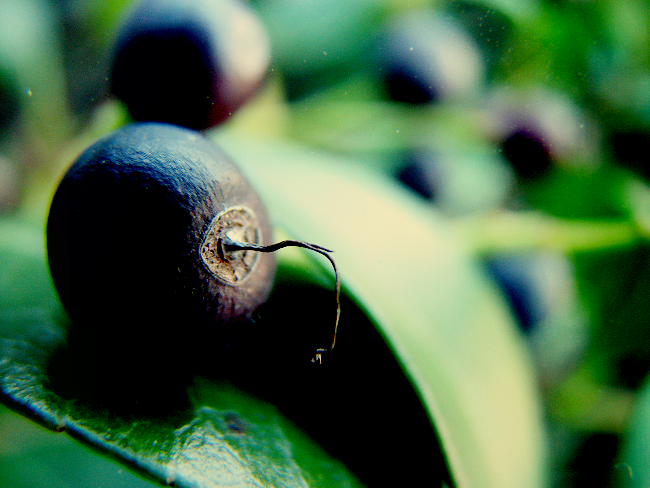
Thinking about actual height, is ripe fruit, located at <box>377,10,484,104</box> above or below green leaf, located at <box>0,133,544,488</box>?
above

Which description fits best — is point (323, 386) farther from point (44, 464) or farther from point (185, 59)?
point (44, 464)

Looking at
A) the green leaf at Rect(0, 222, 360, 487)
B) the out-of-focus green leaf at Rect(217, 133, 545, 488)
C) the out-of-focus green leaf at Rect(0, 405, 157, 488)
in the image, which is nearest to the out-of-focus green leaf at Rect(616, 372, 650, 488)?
the out-of-focus green leaf at Rect(217, 133, 545, 488)

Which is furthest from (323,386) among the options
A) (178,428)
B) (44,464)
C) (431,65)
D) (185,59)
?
(431,65)

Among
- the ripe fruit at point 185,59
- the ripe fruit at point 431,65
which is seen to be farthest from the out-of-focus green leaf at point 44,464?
the ripe fruit at point 431,65

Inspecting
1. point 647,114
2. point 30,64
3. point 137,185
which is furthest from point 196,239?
point 647,114

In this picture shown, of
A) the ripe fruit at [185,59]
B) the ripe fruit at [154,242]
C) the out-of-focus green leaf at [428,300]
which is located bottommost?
the out-of-focus green leaf at [428,300]

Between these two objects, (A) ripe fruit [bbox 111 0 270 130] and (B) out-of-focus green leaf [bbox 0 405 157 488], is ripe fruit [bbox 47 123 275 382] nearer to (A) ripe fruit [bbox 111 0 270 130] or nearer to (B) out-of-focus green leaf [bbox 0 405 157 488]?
(A) ripe fruit [bbox 111 0 270 130]

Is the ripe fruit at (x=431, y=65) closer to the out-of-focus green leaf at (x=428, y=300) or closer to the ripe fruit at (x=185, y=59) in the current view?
the out-of-focus green leaf at (x=428, y=300)
